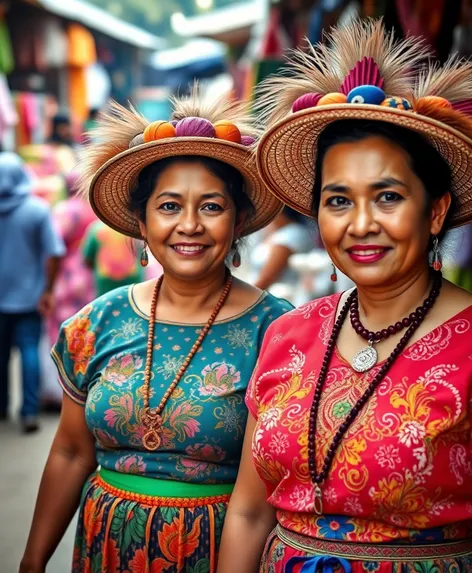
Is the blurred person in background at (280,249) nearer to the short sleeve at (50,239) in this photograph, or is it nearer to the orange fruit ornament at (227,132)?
the short sleeve at (50,239)

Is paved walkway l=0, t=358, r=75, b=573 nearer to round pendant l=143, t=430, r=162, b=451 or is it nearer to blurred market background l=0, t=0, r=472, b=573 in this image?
blurred market background l=0, t=0, r=472, b=573

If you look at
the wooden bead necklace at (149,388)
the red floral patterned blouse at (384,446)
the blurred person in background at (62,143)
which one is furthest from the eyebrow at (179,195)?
the blurred person in background at (62,143)

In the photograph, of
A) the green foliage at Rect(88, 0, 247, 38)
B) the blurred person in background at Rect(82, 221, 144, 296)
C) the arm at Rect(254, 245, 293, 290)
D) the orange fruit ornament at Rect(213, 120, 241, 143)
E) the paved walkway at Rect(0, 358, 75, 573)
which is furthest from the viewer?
the green foliage at Rect(88, 0, 247, 38)

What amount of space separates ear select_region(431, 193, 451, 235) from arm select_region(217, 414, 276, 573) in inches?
28.0

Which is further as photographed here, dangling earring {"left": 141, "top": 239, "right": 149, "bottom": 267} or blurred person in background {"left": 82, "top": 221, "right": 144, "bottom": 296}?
blurred person in background {"left": 82, "top": 221, "right": 144, "bottom": 296}

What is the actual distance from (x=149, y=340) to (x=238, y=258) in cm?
44

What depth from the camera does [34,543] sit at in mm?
2938

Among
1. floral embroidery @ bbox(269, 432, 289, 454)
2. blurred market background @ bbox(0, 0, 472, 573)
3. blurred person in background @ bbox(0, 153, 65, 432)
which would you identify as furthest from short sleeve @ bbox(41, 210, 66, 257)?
floral embroidery @ bbox(269, 432, 289, 454)

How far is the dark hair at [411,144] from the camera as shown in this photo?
212cm

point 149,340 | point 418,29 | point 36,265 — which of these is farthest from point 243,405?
point 36,265

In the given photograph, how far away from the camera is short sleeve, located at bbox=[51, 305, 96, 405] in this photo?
9.43 feet

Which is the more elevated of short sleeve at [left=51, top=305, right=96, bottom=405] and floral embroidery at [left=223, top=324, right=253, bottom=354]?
floral embroidery at [left=223, top=324, right=253, bottom=354]

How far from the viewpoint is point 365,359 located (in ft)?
7.13

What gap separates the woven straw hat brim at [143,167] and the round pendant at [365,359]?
0.74 m
